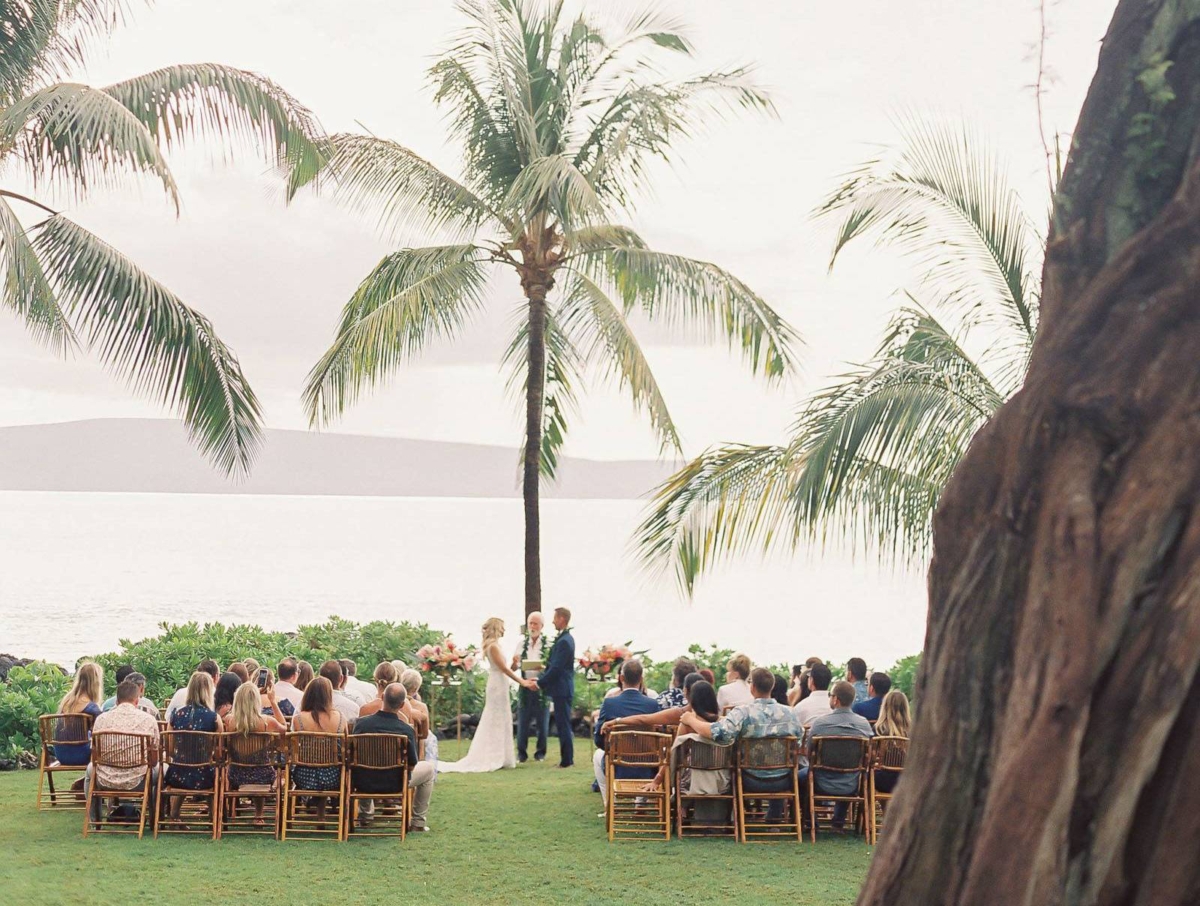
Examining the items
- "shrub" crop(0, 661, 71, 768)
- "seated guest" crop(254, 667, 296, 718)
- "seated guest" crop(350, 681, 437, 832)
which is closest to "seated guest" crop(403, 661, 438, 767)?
"seated guest" crop(350, 681, 437, 832)

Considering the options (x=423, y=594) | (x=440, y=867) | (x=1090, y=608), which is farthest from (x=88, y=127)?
(x=423, y=594)

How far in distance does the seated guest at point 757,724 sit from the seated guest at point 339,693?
9.94ft

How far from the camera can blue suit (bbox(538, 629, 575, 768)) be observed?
13.5m

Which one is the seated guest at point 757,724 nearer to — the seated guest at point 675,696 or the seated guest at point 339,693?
the seated guest at point 675,696

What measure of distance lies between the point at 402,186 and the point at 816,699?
9.41 metres

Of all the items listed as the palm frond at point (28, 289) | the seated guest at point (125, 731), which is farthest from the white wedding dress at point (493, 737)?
the palm frond at point (28, 289)

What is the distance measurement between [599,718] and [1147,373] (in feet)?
27.9

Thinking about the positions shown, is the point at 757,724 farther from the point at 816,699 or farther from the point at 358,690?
the point at 358,690

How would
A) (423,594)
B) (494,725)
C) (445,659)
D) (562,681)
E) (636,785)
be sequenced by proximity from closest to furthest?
(636,785) < (562,681) < (494,725) < (445,659) < (423,594)

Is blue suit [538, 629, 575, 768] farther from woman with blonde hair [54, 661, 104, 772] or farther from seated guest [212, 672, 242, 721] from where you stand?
woman with blonde hair [54, 661, 104, 772]

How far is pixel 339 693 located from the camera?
37.0 ft

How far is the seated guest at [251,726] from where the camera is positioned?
9688mm

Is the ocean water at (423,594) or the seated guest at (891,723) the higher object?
the ocean water at (423,594)

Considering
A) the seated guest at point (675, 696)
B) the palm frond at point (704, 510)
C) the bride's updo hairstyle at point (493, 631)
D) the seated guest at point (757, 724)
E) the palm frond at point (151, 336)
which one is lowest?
the seated guest at point (757, 724)
